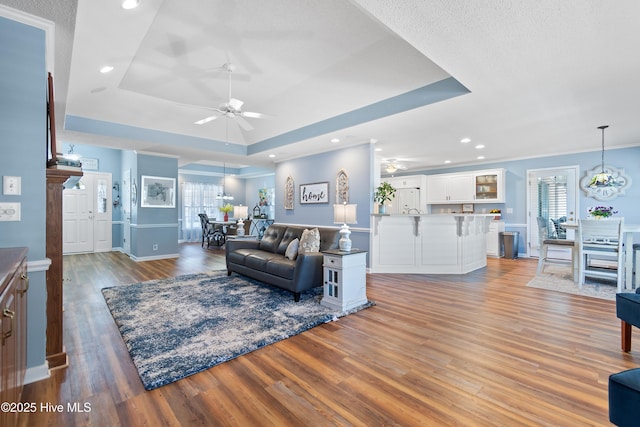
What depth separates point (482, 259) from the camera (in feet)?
20.1

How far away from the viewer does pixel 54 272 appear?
2.21 m

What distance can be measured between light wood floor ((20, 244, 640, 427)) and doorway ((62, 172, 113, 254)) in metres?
5.19

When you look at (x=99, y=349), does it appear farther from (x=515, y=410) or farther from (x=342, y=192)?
(x=342, y=192)

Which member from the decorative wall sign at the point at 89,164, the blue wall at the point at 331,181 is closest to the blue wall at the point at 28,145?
the blue wall at the point at 331,181

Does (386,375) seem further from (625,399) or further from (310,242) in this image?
(310,242)

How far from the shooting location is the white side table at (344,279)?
3340mm

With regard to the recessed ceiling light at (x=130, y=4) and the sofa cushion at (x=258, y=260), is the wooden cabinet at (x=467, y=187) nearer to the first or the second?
the sofa cushion at (x=258, y=260)

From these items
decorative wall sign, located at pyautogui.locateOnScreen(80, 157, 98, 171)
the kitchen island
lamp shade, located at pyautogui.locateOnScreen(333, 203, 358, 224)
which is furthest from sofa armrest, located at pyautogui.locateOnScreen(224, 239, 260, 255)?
decorative wall sign, located at pyautogui.locateOnScreen(80, 157, 98, 171)

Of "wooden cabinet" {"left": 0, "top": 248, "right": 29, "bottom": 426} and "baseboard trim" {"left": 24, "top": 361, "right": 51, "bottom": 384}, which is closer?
"wooden cabinet" {"left": 0, "top": 248, "right": 29, "bottom": 426}

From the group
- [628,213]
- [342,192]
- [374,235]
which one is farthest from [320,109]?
[628,213]

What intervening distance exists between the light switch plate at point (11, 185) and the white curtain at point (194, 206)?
908 centimetres

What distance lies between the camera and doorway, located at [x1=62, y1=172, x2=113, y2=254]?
→ 747 cm

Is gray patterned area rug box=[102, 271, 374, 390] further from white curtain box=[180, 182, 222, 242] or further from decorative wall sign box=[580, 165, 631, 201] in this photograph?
white curtain box=[180, 182, 222, 242]

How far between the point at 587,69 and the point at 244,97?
14.2 ft
